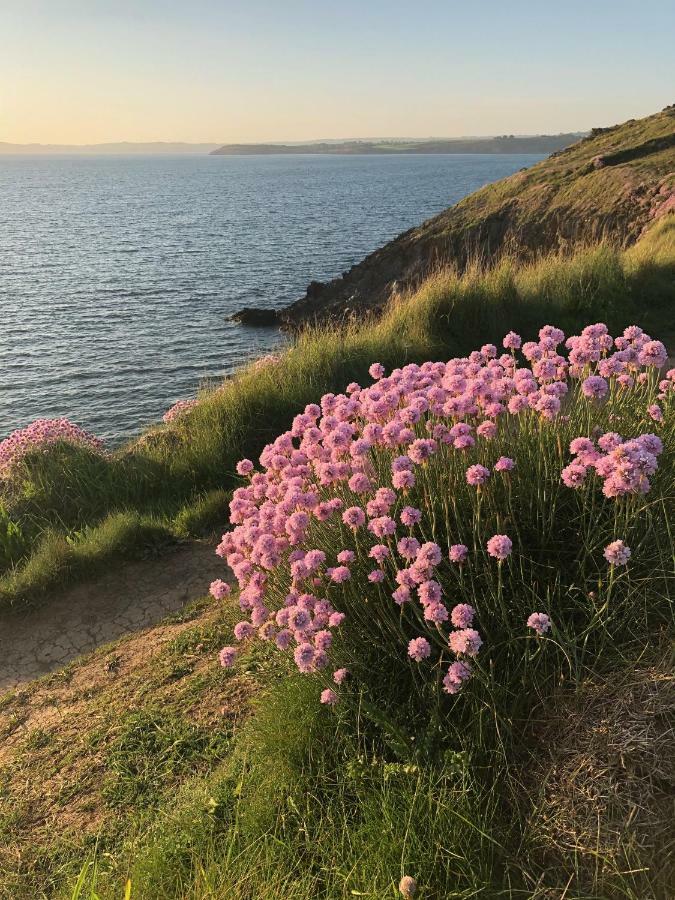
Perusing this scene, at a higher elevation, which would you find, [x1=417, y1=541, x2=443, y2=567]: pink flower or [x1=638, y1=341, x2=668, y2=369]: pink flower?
[x1=638, y1=341, x2=668, y2=369]: pink flower

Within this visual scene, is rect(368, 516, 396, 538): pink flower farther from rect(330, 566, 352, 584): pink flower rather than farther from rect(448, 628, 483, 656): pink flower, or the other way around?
rect(448, 628, 483, 656): pink flower

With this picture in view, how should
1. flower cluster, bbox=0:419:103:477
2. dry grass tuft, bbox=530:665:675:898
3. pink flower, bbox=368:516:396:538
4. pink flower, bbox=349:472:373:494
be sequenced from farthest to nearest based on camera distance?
flower cluster, bbox=0:419:103:477 → pink flower, bbox=349:472:373:494 → pink flower, bbox=368:516:396:538 → dry grass tuft, bbox=530:665:675:898

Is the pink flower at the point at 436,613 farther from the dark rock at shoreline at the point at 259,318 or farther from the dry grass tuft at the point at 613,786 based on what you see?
the dark rock at shoreline at the point at 259,318

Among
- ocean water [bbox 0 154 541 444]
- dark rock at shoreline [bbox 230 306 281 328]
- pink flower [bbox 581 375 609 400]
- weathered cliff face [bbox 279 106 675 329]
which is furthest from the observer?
dark rock at shoreline [bbox 230 306 281 328]

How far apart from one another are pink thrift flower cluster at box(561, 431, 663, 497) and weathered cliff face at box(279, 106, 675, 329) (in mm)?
16921

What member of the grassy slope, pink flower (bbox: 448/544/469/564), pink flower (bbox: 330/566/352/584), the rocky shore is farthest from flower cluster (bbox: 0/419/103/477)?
the rocky shore

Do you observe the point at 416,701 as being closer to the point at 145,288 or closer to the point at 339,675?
the point at 339,675

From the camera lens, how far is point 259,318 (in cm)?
3011

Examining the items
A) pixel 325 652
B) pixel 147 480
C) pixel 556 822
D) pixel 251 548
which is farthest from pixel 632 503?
pixel 147 480

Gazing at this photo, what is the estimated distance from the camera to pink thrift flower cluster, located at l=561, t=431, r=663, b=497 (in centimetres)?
255

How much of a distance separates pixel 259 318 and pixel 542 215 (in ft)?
45.9

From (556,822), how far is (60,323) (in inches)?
1293

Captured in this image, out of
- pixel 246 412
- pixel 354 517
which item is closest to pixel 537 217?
pixel 246 412

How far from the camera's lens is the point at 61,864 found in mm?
3020
